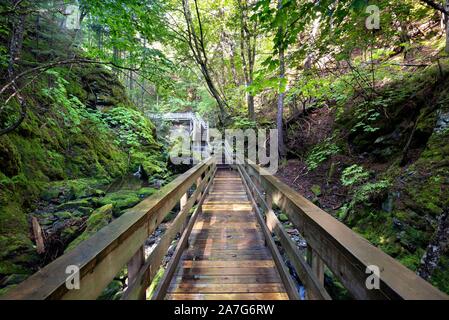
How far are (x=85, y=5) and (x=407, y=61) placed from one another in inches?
328

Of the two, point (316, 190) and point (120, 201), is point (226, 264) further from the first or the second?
point (316, 190)

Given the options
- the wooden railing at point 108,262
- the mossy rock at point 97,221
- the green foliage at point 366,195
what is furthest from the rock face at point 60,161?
the green foliage at point 366,195

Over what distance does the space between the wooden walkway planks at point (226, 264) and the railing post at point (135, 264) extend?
29.5 inches

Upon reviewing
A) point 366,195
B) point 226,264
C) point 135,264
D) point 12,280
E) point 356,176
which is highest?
point 356,176

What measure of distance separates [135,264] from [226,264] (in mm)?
1430

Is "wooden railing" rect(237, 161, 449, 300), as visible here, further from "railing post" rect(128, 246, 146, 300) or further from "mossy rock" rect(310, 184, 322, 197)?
"mossy rock" rect(310, 184, 322, 197)

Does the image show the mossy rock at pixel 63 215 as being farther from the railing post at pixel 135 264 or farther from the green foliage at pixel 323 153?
the green foliage at pixel 323 153

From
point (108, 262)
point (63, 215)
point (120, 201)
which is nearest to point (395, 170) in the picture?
point (108, 262)

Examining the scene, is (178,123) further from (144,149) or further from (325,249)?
(325,249)

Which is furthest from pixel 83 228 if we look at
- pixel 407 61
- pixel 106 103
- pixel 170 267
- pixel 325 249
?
pixel 407 61

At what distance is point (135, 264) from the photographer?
1.59 m

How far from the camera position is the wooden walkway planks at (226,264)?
2227 mm

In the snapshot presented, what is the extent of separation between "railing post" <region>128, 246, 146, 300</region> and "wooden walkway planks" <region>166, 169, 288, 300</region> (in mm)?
749

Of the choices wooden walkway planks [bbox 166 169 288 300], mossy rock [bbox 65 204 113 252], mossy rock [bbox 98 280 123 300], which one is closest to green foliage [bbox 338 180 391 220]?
wooden walkway planks [bbox 166 169 288 300]
